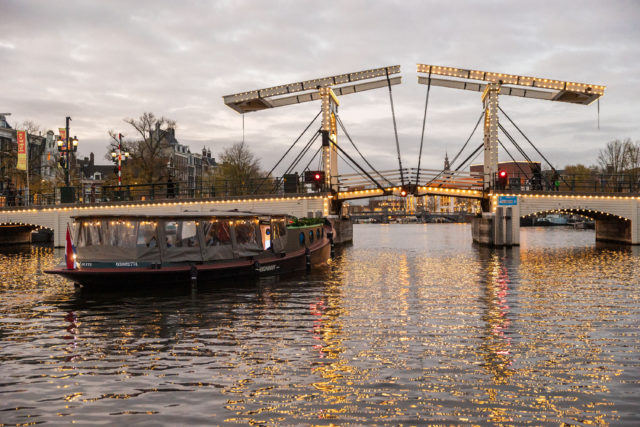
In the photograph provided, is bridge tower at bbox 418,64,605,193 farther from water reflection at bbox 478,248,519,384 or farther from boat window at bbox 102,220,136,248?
boat window at bbox 102,220,136,248

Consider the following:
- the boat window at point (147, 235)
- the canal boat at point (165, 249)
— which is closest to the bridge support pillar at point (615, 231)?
the canal boat at point (165, 249)

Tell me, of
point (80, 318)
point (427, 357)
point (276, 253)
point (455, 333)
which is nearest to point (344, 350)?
point (427, 357)

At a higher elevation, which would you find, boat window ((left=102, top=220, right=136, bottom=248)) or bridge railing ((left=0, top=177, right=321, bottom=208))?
bridge railing ((left=0, top=177, right=321, bottom=208))

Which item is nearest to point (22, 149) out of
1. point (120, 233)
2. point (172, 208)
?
point (172, 208)

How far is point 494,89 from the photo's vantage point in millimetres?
39688

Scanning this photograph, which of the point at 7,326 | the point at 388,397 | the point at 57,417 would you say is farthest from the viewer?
the point at 7,326

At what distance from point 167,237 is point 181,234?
21.8 inches

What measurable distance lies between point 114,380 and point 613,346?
29.7 ft

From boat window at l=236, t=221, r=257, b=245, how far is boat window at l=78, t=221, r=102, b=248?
5562 mm

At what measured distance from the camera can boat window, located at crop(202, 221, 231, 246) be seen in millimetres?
22562

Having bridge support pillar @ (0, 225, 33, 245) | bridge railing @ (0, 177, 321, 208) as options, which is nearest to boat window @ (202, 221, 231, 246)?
bridge railing @ (0, 177, 321, 208)

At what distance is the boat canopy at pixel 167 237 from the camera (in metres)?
20.4

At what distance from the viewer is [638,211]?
40906 mm

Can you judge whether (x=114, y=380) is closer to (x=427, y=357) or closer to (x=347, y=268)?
(x=427, y=357)
